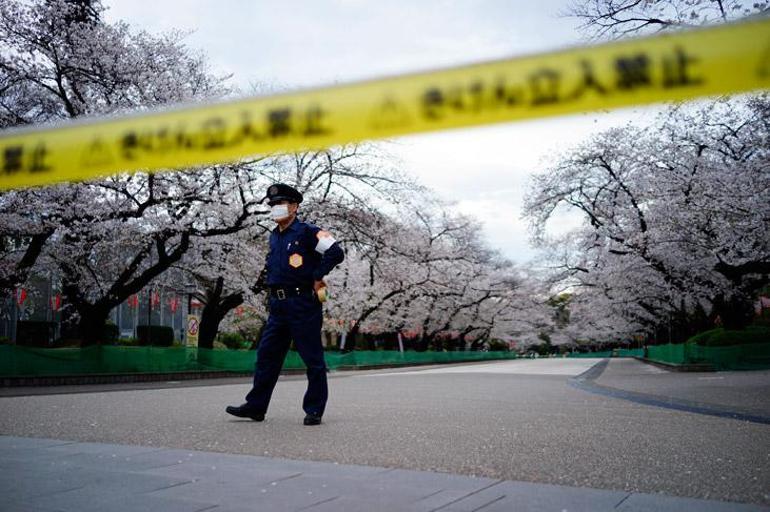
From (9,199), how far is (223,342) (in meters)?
26.8

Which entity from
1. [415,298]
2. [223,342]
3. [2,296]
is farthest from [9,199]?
[415,298]

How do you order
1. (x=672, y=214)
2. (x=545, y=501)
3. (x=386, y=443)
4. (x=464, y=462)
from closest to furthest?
(x=545, y=501), (x=464, y=462), (x=386, y=443), (x=672, y=214)

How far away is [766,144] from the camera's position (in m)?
16.1

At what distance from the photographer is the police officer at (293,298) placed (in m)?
5.44

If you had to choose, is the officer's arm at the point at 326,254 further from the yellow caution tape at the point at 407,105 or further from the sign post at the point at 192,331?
the sign post at the point at 192,331

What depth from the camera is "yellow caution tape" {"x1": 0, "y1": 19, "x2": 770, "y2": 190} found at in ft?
4.72

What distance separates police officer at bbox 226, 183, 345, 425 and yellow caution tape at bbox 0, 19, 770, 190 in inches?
135

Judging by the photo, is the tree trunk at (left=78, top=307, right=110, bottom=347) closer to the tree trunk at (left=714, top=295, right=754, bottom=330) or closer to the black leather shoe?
the black leather shoe

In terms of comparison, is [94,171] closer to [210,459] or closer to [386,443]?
[210,459]

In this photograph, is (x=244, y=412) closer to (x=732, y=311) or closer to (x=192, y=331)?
→ (x=192, y=331)

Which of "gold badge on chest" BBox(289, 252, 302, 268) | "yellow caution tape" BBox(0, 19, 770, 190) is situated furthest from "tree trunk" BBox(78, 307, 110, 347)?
"yellow caution tape" BBox(0, 19, 770, 190)

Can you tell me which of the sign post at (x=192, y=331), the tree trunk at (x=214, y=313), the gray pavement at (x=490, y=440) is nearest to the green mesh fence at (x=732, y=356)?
the gray pavement at (x=490, y=440)

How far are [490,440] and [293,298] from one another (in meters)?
1.94

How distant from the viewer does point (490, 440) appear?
4.76 meters
